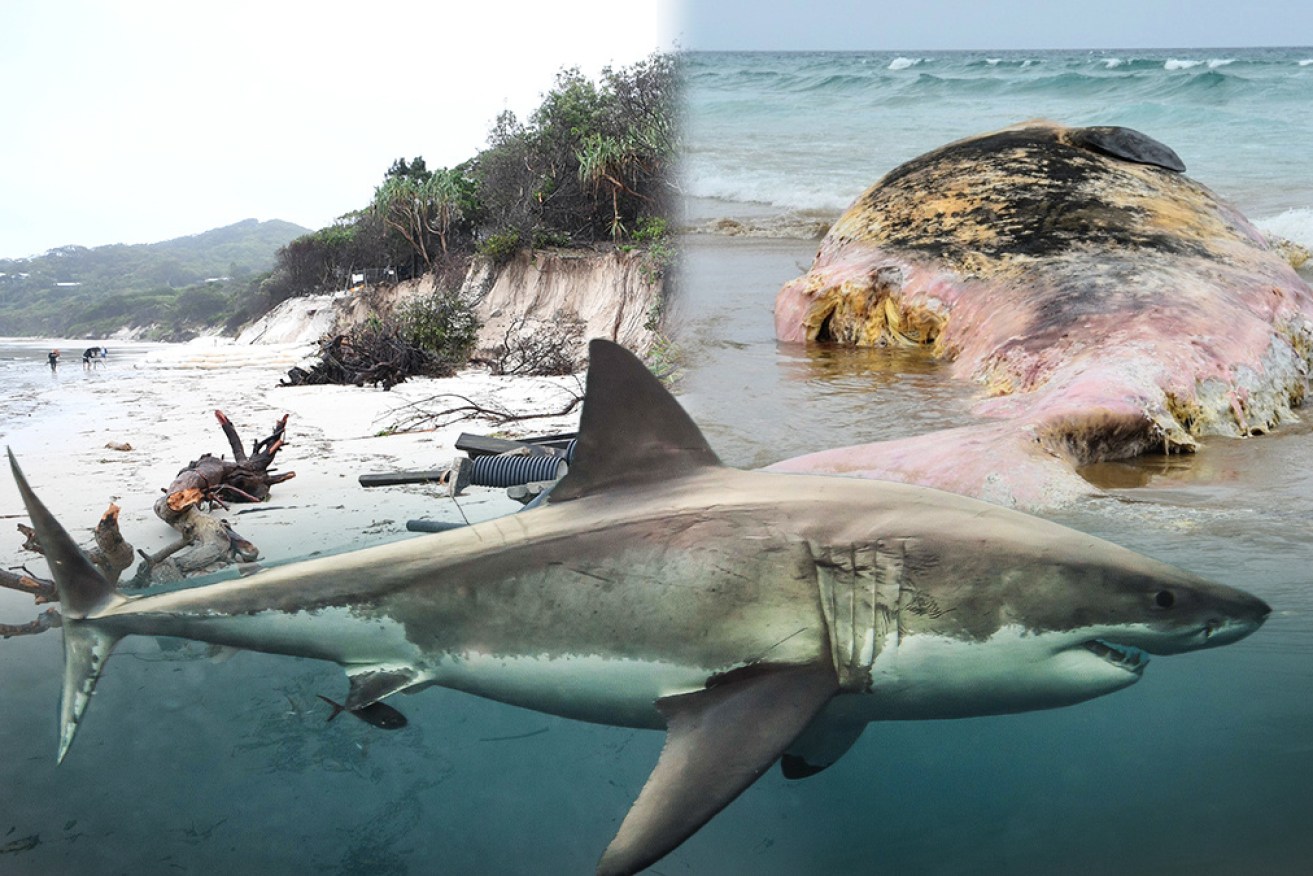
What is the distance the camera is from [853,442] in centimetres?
175

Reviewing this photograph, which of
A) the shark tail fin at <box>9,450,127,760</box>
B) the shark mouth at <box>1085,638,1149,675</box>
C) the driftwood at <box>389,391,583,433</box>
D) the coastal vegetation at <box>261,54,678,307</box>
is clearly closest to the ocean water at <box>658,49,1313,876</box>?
the shark mouth at <box>1085,638,1149,675</box>

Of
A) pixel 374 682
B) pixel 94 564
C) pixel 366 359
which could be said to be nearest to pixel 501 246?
pixel 366 359

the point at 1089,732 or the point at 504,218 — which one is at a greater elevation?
the point at 504,218

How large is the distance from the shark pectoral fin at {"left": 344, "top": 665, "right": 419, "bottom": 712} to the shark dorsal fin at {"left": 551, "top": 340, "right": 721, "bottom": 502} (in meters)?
0.30

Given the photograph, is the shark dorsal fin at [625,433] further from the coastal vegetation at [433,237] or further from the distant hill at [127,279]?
the distant hill at [127,279]

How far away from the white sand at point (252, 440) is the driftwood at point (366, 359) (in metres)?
0.04

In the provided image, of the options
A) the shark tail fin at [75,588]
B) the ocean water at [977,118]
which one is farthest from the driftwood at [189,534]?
the ocean water at [977,118]

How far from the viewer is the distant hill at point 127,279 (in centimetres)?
270

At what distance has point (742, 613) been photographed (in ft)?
3.52

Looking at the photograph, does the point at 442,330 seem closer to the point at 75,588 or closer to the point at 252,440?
the point at 252,440

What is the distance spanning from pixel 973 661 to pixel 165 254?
2.86m

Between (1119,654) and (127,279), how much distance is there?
291cm

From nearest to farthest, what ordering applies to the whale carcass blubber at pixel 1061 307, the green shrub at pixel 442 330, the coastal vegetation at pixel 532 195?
1. the whale carcass blubber at pixel 1061 307
2. the coastal vegetation at pixel 532 195
3. the green shrub at pixel 442 330

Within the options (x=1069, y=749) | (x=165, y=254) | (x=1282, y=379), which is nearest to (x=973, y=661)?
(x=1069, y=749)
